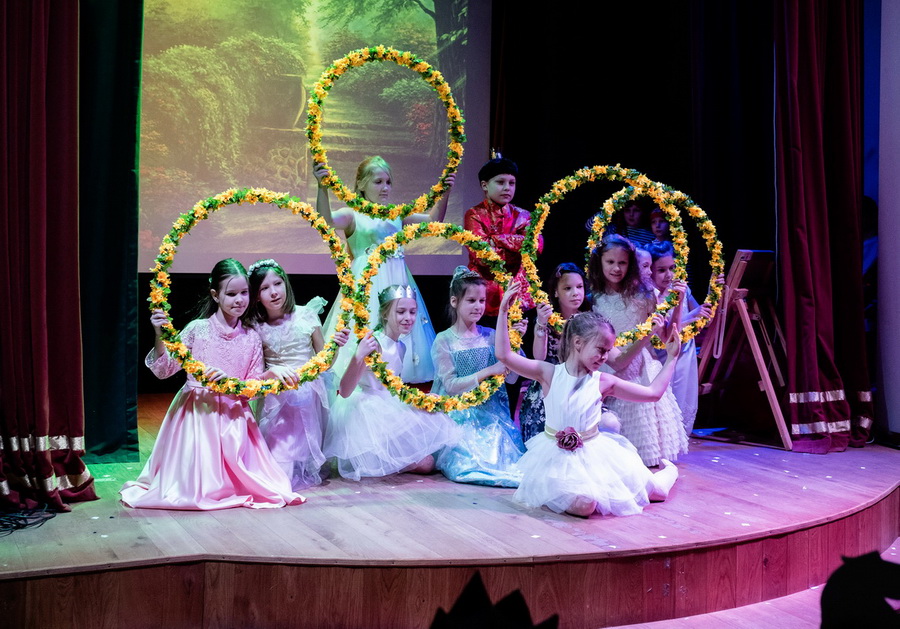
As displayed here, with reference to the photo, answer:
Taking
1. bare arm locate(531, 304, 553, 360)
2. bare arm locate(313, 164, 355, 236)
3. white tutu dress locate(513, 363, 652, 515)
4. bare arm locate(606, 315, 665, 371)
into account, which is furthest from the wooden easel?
bare arm locate(313, 164, 355, 236)

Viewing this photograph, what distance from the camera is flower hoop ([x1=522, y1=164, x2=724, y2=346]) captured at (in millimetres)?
5012

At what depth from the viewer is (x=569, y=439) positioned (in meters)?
4.19

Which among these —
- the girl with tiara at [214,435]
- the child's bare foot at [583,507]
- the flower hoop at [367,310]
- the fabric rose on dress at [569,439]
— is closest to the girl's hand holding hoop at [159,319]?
the girl with tiara at [214,435]

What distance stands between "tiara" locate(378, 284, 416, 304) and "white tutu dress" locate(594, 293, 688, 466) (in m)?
1.08

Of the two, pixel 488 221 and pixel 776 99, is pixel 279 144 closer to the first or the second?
pixel 488 221

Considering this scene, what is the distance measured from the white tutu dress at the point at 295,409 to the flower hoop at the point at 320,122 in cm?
56

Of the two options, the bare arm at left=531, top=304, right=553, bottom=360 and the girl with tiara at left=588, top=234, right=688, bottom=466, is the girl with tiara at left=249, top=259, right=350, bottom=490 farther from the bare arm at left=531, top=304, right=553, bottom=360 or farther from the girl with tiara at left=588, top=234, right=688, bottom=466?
the girl with tiara at left=588, top=234, right=688, bottom=466

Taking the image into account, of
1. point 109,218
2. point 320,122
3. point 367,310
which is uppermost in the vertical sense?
point 320,122

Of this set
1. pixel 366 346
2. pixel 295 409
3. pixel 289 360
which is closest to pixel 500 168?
pixel 366 346

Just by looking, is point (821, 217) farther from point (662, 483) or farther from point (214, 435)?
point (214, 435)

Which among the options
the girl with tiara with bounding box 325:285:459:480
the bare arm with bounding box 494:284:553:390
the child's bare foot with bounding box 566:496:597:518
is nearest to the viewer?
the child's bare foot with bounding box 566:496:597:518

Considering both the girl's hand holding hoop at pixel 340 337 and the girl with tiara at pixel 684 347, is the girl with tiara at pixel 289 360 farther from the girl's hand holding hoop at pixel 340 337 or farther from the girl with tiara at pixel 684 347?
the girl with tiara at pixel 684 347

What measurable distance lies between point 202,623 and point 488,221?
2.88 metres

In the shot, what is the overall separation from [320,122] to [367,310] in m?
1.02
